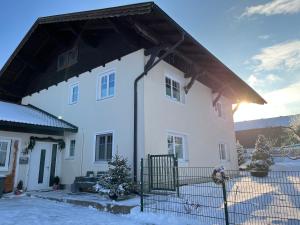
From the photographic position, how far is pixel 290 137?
1259 inches

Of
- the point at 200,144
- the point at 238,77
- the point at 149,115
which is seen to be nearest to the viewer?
the point at 149,115

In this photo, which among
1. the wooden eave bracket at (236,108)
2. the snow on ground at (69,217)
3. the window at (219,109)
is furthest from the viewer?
the wooden eave bracket at (236,108)

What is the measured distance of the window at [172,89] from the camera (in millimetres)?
11148

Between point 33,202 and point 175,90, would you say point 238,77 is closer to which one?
point 175,90

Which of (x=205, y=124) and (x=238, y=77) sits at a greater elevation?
(x=238, y=77)

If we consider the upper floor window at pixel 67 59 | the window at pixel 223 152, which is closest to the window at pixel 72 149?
the upper floor window at pixel 67 59

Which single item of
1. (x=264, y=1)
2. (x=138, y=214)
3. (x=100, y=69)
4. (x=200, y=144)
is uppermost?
(x=264, y=1)

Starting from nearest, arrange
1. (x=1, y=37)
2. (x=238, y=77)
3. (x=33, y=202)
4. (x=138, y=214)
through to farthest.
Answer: (x=138, y=214) → (x=33, y=202) → (x=1, y=37) → (x=238, y=77)

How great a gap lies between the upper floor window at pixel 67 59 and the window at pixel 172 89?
517cm

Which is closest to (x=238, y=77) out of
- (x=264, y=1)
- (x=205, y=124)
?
(x=205, y=124)

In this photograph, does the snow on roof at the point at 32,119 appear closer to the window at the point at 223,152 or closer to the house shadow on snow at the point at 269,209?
the house shadow on snow at the point at 269,209

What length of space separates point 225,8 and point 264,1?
1.56 metres

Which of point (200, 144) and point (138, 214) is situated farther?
point (200, 144)

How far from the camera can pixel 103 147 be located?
10.5 metres
